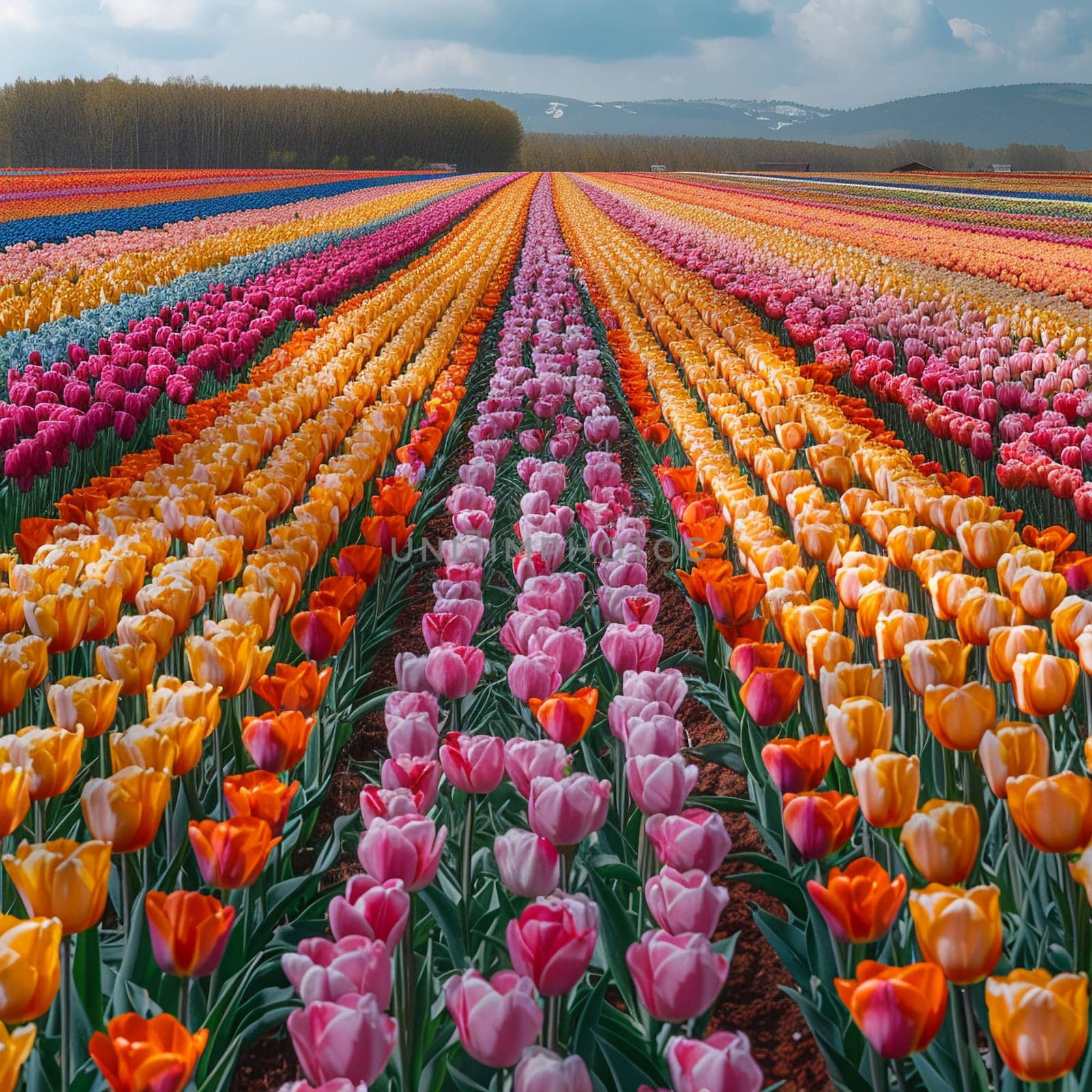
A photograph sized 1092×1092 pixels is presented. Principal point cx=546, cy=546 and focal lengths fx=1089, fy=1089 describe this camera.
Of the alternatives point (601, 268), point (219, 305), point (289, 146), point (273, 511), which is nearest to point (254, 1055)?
point (273, 511)

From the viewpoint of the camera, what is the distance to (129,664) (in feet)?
6.17

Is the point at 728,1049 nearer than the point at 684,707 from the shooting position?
Yes

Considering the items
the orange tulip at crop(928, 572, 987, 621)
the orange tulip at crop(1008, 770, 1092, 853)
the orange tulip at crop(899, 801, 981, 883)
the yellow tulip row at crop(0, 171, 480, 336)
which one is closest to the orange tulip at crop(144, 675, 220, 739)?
the orange tulip at crop(899, 801, 981, 883)

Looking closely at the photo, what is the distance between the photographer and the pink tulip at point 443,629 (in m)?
2.09

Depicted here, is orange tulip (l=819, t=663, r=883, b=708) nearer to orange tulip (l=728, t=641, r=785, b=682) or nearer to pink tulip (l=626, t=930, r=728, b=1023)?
orange tulip (l=728, t=641, r=785, b=682)

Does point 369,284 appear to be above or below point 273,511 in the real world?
above

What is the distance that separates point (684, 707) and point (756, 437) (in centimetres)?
109

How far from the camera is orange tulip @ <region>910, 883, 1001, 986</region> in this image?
3.55 feet

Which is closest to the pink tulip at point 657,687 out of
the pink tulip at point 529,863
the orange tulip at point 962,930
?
the pink tulip at point 529,863

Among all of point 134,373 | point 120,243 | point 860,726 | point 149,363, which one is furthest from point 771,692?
point 120,243

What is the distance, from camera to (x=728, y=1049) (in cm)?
98

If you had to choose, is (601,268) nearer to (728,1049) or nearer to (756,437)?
(756,437)

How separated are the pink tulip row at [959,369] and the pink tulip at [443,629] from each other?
2.15 meters

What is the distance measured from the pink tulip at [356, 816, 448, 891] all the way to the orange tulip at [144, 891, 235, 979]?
6.9 inches
